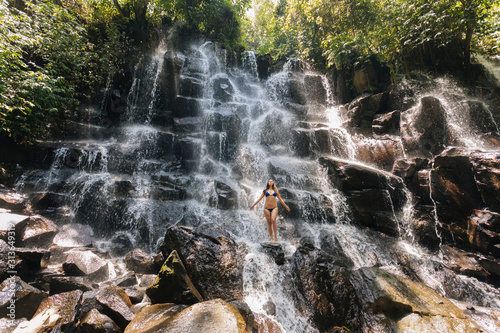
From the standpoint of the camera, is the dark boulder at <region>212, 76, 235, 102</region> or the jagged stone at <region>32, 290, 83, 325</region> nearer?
the jagged stone at <region>32, 290, 83, 325</region>

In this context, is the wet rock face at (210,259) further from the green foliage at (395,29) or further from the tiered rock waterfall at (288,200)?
the green foliage at (395,29)

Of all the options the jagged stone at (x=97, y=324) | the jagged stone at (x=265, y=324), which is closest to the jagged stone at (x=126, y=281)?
the jagged stone at (x=97, y=324)

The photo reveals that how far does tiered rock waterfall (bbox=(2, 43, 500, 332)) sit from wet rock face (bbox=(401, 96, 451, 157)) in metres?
0.05

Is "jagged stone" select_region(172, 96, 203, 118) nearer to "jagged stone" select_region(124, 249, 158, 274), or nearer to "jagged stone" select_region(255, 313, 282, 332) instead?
"jagged stone" select_region(124, 249, 158, 274)

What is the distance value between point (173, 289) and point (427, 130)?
11.2 metres

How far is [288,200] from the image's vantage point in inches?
351

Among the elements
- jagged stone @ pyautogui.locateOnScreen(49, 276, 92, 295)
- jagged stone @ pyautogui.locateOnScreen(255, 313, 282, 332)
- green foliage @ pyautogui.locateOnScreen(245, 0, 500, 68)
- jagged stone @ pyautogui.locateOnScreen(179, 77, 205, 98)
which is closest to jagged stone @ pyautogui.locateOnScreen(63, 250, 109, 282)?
jagged stone @ pyautogui.locateOnScreen(49, 276, 92, 295)

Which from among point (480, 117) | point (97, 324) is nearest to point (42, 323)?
point (97, 324)

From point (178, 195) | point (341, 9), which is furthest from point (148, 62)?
point (341, 9)

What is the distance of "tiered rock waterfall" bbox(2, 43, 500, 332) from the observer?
4199 millimetres

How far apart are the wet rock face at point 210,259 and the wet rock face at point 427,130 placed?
9122mm

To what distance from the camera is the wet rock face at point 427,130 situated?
8.91 metres

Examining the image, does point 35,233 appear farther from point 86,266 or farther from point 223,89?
point 223,89

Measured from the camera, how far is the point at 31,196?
7.32 meters
